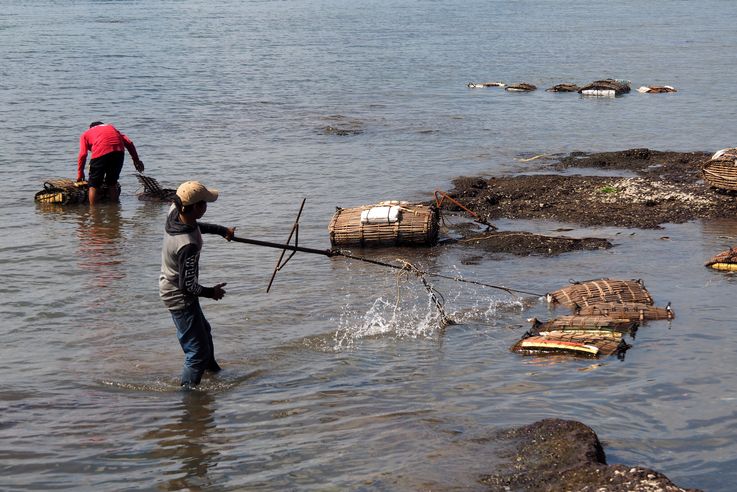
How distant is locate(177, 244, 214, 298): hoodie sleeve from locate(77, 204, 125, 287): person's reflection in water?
4.07 meters

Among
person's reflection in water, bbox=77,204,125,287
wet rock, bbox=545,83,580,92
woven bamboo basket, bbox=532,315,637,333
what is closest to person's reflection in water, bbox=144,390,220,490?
woven bamboo basket, bbox=532,315,637,333

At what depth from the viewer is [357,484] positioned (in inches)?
220

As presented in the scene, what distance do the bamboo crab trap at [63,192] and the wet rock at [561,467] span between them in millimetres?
9926

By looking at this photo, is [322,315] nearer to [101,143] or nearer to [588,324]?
[588,324]

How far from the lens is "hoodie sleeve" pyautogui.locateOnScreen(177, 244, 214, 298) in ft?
22.6

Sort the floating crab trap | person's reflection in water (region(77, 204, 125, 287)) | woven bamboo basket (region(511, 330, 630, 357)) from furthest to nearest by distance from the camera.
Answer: the floating crab trap < person's reflection in water (region(77, 204, 125, 287)) < woven bamboo basket (region(511, 330, 630, 357))

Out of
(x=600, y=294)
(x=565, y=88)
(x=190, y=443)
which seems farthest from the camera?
(x=565, y=88)

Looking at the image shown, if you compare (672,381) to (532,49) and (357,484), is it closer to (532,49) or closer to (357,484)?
(357,484)

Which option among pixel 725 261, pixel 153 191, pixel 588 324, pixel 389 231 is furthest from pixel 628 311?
pixel 153 191

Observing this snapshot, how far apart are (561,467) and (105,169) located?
10567mm

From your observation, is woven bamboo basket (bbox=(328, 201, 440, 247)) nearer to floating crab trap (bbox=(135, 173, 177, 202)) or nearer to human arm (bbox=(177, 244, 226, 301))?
floating crab trap (bbox=(135, 173, 177, 202))

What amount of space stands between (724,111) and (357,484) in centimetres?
1954

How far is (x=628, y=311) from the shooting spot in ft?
28.8

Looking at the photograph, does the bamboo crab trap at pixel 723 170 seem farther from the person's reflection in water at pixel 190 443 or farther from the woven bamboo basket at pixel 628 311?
the person's reflection in water at pixel 190 443
